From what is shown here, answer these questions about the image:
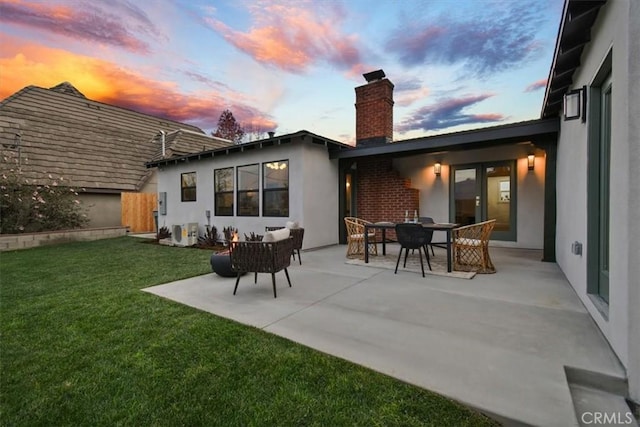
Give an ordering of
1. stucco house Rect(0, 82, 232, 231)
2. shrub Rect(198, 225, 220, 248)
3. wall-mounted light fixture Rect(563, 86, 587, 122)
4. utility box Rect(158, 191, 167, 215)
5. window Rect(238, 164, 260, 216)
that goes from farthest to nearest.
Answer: stucco house Rect(0, 82, 232, 231) < utility box Rect(158, 191, 167, 215) < shrub Rect(198, 225, 220, 248) < window Rect(238, 164, 260, 216) < wall-mounted light fixture Rect(563, 86, 587, 122)

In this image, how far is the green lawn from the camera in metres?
1.63

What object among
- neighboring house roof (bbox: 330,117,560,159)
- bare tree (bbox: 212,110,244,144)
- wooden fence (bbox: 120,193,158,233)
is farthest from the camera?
bare tree (bbox: 212,110,244,144)

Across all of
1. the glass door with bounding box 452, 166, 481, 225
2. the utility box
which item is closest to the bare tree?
the utility box

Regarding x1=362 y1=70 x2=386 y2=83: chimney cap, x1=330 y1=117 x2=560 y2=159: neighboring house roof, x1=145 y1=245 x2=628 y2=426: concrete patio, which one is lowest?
x1=145 y1=245 x2=628 y2=426: concrete patio

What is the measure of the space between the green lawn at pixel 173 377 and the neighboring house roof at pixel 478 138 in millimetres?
5671

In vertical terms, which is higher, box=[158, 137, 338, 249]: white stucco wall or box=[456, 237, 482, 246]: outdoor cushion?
box=[158, 137, 338, 249]: white stucco wall

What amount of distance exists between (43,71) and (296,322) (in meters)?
14.4

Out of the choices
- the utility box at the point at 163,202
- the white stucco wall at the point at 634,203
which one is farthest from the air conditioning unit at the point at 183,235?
the white stucco wall at the point at 634,203

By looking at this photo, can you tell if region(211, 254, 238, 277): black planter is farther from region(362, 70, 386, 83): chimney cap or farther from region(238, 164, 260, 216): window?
region(362, 70, 386, 83): chimney cap

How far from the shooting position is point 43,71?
10.6 meters

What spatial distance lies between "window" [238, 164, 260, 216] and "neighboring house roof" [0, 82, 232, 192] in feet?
27.0

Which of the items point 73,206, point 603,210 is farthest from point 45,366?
point 73,206

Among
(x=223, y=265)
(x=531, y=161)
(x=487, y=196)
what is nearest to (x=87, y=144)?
(x=223, y=265)

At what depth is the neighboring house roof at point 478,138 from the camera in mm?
5492
